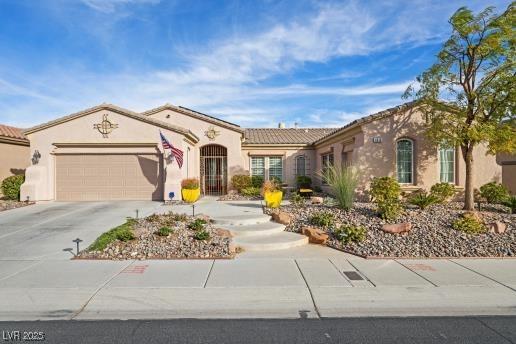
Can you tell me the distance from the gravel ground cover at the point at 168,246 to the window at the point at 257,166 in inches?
478

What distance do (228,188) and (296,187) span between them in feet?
13.6

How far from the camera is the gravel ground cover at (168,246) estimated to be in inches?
279

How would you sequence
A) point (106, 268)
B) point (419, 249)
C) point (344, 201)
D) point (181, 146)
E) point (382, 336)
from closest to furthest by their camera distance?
point (382, 336) → point (106, 268) → point (419, 249) → point (344, 201) → point (181, 146)

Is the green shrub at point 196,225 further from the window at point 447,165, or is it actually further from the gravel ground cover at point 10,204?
the window at point 447,165

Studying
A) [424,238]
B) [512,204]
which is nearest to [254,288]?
[424,238]

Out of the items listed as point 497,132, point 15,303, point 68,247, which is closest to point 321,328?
point 15,303

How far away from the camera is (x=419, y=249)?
7.50 meters

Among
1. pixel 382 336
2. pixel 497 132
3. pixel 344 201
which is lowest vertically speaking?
pixel 382 336

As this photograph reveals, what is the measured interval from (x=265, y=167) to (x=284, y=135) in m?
3.73

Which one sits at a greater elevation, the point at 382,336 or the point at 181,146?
the point at 181,146

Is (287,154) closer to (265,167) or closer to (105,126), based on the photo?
(265,167)

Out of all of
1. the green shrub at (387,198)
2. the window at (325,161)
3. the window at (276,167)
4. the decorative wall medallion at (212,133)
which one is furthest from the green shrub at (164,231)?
the window at (276,167)

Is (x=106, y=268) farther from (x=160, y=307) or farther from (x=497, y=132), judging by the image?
(x=497, y=132)

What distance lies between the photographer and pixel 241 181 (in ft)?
62.1
